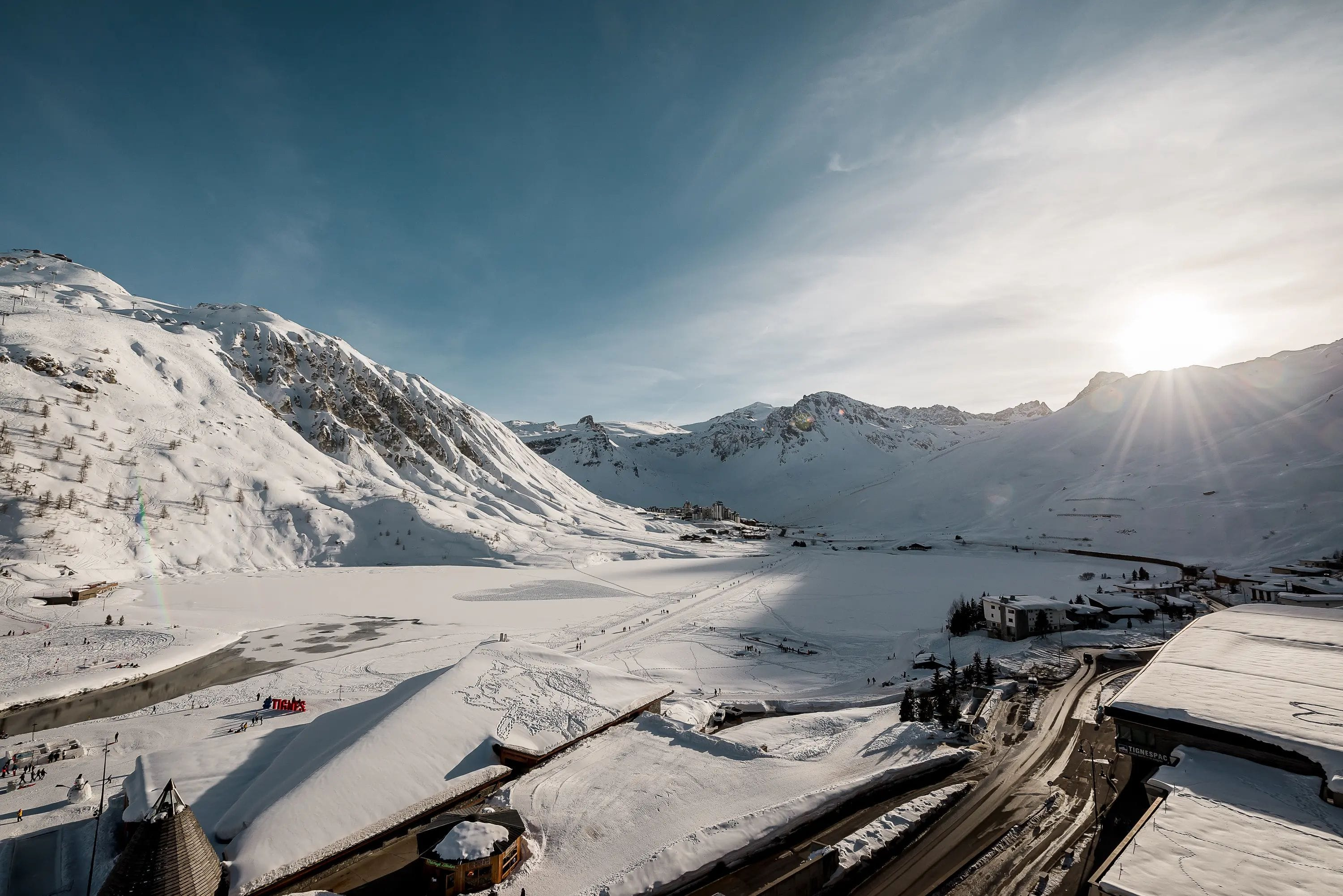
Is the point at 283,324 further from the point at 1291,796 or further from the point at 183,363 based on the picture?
the point at 1291,796

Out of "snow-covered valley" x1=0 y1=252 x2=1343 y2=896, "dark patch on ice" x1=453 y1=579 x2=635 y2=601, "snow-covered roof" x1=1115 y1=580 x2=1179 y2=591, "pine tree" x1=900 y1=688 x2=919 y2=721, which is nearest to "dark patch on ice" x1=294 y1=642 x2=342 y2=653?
"snow-covered valley" x1=0 y1=252 x2=1343 y2=896

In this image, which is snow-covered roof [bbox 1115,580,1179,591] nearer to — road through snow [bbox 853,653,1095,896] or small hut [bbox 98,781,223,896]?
road through snow [bbox 853,653,1095,896]

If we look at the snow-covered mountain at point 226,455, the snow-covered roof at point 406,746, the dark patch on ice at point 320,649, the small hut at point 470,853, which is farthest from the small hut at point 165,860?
the snow-covered mountain at point 226,455

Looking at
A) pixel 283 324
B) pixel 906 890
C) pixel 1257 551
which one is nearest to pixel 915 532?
pixel 1257 551

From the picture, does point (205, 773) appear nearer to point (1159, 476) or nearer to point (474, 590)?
point (474, 590)

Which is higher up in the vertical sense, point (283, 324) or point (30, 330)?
point (283, 324)

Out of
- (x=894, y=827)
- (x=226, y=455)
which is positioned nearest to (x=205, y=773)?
(x=894, y=827)
